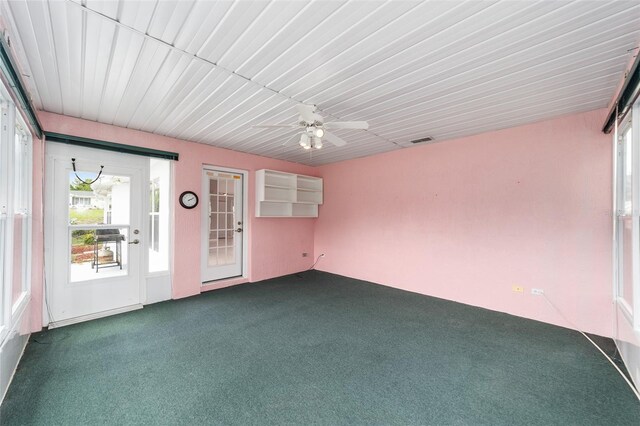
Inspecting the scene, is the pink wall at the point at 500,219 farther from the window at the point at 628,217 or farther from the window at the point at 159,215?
the window at the point at 159,215

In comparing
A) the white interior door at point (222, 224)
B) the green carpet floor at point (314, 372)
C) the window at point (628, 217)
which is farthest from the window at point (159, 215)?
the window at point (628, 217)

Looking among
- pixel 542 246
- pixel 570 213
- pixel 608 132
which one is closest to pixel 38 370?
pixel 542 246

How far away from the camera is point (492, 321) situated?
Answer: 3.36 meters

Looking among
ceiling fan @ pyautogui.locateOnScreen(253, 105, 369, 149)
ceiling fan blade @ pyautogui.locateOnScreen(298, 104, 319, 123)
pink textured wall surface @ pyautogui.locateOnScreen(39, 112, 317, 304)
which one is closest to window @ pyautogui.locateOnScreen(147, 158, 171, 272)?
pink textured wall surface @ pyautogui.locateOnScreen(39, 112, 317, 304)

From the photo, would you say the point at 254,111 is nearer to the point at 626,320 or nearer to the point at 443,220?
the point at 443,220

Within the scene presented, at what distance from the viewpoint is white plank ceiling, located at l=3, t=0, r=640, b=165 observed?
5.24ft

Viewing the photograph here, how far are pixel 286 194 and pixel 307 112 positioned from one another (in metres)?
3.22

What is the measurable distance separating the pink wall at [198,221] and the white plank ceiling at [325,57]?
0.94 feet

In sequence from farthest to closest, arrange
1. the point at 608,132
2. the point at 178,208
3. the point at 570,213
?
the point at 178,208 → the point at 570,213 → the point at 608,132

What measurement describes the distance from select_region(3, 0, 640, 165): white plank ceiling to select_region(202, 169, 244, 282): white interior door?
1648 millimetres

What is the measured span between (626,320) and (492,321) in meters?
1.20

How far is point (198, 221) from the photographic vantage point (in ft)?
14.4

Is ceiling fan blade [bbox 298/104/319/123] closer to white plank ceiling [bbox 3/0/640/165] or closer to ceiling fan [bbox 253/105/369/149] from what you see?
ceiling fan [bbox 253/105/369/149]

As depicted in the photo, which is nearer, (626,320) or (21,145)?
(626,320)
